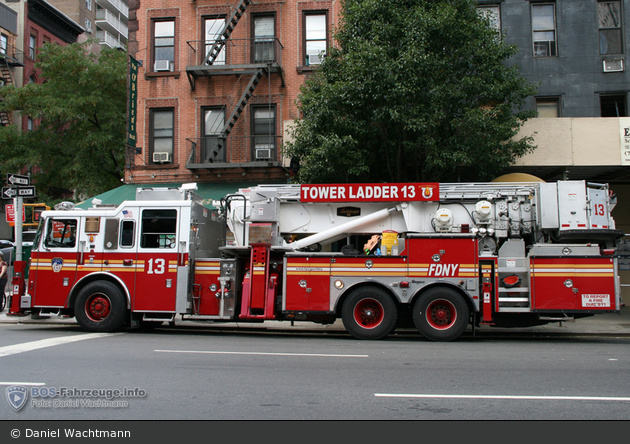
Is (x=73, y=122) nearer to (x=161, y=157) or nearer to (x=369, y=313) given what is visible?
(x=161, y=157)

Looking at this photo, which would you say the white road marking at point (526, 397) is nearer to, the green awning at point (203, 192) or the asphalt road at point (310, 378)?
the asphalt road at point (310, 378)

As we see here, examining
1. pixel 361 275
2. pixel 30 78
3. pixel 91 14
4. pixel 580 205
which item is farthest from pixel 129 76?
pixel 91 14

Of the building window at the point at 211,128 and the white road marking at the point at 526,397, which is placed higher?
the building window at the point at 211,128

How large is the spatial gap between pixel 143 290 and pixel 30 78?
3539 centimetres

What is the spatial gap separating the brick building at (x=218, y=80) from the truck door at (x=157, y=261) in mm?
8211

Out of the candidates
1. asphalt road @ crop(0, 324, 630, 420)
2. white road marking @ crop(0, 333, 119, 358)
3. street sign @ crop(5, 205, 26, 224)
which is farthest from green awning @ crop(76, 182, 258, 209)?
asphalt road @ crop(0, 324, 630, 420)

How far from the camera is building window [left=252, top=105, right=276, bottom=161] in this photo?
19.8 metres

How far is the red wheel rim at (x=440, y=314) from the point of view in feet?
34.1

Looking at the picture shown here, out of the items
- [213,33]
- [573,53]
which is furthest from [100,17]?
[573,53]

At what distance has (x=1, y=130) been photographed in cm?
2494

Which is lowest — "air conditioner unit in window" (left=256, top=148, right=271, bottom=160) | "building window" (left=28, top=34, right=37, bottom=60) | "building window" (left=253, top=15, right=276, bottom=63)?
"air conditioner unit in window" (left=256, top=148, right=271, bottom=160)

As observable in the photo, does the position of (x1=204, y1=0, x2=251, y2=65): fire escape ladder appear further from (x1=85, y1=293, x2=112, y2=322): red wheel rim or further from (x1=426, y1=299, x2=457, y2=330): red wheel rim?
(x1=426, y1=299, x2=457, y2=330): red wheel rim

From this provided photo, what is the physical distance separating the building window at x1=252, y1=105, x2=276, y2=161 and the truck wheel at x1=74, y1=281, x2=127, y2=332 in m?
9.43

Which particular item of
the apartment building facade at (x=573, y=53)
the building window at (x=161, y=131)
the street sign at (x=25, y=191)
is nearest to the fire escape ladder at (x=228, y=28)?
the building window at (x=161, y=131)
